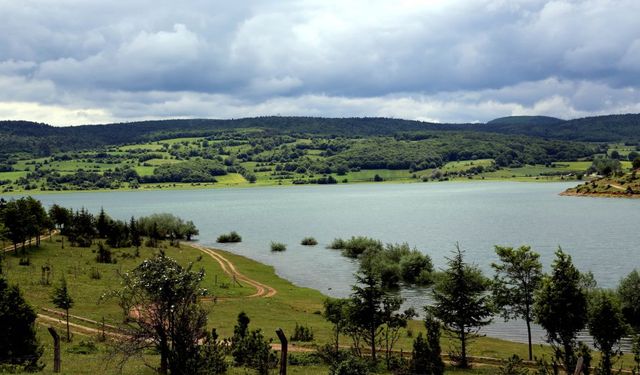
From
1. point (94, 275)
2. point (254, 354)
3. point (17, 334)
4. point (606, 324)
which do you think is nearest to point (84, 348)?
point (17, 334)

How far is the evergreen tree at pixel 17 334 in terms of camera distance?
26672 millimetres

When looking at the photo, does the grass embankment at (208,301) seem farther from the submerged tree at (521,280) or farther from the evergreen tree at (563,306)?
the evergreen tree at (563,306)

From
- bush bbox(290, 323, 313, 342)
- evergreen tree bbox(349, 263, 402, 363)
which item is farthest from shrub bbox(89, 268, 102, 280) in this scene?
evergreen tree bbox(349, 263, 402, 363)

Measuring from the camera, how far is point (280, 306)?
5669cm

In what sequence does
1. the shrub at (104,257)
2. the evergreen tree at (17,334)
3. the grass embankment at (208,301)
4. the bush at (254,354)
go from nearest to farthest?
1. the evergreen tree at (17,334)
2. the bush at (254,354)
3. the grass embankment at (208,301)
4. the shrub at (104,257)

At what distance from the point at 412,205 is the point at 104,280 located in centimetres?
14887

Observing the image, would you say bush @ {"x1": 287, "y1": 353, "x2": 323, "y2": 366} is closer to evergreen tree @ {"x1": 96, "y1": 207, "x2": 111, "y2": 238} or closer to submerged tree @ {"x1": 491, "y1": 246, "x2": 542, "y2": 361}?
submerged tree @ {"x1": 491, "y1": 246, "x2": 542, "y2": 361}

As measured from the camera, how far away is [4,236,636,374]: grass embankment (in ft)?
110

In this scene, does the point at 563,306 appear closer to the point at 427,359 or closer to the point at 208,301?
the point at 427,359

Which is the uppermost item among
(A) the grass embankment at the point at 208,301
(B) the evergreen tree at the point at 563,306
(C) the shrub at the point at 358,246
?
(B) the evergreen tree at the point at 563,306

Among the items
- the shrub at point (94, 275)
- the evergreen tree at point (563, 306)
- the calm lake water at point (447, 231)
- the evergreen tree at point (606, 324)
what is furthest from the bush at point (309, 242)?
the evergreen tree at point (606, 324)

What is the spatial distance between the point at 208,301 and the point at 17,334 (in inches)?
1152

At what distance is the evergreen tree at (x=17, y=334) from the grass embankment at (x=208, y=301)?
1.42 metres

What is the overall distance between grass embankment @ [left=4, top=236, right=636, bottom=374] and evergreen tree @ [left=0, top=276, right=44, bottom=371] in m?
1.42
